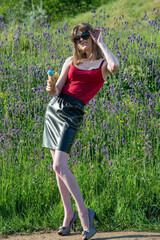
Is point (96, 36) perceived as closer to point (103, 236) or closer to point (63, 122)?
point (63, 122)

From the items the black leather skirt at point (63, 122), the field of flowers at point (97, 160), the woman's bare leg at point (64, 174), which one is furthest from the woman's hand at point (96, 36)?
the field of flowers at point (97, 160)

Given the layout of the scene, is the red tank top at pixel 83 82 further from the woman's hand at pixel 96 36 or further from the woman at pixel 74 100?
the woman's hand at pixel 96 36

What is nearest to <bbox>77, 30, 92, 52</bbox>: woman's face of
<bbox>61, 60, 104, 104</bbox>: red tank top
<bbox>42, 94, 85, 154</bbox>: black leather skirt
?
<bbox>61, 60, 104, 104</bbox>: red tank top

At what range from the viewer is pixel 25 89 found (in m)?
6.04

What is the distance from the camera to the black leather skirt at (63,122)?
3466mm

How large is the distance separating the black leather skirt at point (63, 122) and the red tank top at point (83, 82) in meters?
0.05

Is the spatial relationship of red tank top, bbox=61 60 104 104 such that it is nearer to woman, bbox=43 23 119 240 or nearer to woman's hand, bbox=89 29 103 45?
woman, bbox=43 23 119 240

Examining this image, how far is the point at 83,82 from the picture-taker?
11.6 ft

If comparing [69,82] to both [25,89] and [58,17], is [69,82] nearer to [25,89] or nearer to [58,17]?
[25,89]

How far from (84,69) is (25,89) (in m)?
2.63

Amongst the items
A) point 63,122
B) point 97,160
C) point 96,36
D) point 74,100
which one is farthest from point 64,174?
point 97,160

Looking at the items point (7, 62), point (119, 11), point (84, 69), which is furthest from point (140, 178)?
point (119, 11)

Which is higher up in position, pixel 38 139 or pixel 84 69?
pixel 84 69

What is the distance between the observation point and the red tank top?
3515mm
